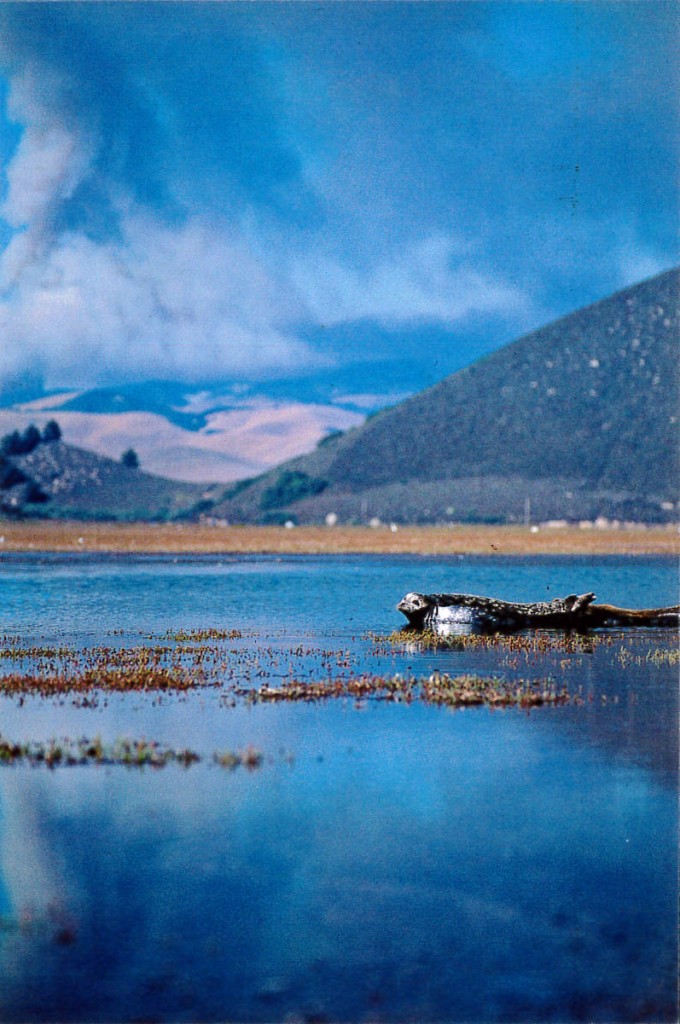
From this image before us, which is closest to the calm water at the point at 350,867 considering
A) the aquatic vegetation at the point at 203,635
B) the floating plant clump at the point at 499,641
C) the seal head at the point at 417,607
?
the floating plant clump at the point at 499,641

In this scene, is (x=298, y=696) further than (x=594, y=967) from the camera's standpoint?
Yes

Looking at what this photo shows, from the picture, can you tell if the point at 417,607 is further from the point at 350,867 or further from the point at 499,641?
the point at 350,867

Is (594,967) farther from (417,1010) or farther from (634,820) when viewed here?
(634,820)

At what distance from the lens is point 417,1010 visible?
29.5ft

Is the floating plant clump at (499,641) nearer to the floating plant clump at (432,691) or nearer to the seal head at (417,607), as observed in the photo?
the seal head at (417,607)

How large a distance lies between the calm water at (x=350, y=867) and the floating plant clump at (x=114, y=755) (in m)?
0.30

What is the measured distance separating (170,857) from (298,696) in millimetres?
9103

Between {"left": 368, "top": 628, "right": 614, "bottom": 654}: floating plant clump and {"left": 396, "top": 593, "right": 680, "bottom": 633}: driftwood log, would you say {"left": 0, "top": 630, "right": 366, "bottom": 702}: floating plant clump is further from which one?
{"left": 396, "top": 593, "right": 680, "bottom": 633}: driftwood log

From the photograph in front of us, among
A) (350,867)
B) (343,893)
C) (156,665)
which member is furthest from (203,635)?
(343,893)

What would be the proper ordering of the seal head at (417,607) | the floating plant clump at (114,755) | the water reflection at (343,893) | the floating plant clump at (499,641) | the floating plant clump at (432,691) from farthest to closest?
1. the seal head at (417,607)
2. the floating plant clump at (499,641)
3. the floating plant clump at (432,691)
4. the floating plant clump at (114,755)
5. the water reflection at (343,893)

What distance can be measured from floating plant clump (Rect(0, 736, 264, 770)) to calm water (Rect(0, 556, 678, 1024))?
0.98ft

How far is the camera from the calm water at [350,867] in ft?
30.4

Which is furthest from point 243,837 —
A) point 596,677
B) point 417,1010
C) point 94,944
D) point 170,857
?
point 596,677

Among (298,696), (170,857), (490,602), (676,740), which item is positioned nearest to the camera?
(170,857)
